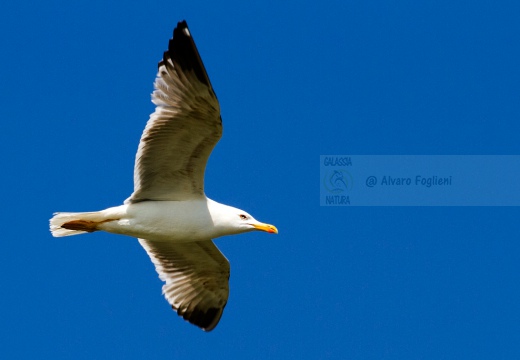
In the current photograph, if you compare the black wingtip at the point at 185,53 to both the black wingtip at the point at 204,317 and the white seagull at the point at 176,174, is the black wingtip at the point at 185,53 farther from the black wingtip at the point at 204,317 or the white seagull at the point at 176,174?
the black wingtip at the point at 204,317

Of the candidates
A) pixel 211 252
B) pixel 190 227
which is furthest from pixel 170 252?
pixel 190 227

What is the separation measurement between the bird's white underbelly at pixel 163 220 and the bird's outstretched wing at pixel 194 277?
0.96 m

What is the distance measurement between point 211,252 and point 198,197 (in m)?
1.14

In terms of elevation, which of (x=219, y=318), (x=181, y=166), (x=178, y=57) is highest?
(x=178, y=57)

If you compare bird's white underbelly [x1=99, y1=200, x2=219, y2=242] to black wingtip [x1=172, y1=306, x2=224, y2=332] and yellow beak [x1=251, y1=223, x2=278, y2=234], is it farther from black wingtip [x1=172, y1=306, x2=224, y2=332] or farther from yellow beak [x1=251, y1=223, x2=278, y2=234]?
black wingtip [x1=172, y1=306, x2=224, y2=332]

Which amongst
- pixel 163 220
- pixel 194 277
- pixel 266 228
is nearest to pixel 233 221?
pixel 266 228

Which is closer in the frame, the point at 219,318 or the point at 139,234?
the point at 139,234

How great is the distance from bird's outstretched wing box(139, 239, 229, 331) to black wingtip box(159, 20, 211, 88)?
7.57ft

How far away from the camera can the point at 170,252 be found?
11.4 metres

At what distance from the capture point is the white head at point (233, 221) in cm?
1024

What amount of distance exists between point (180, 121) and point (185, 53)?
0.65 m

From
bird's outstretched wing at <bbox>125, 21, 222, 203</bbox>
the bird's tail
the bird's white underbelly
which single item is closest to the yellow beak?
the bird's white underbelly

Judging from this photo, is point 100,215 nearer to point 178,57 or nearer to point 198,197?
point 198,197

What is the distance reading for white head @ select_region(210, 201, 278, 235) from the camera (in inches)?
403
